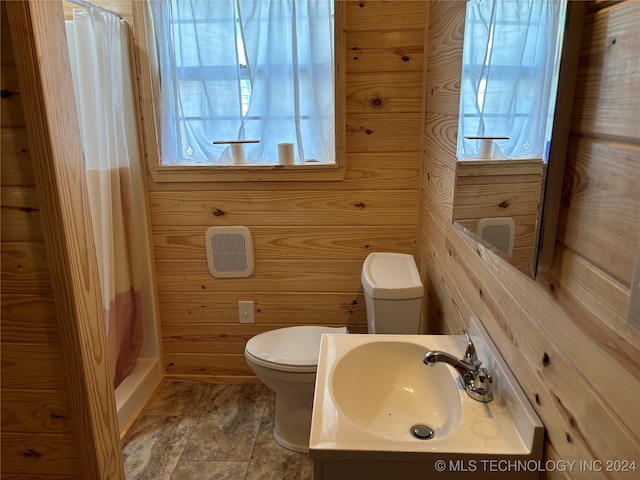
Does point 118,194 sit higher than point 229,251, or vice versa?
point 118,194

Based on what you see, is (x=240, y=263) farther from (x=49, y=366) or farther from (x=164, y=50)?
(x=49, y=366)

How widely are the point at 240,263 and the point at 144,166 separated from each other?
70 cm

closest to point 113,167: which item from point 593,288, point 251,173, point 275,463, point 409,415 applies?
point 251,173

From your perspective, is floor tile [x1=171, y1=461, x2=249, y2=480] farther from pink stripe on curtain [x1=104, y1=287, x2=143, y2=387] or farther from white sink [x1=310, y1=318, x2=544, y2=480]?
white sink [x1=310, y1=318, x2=544, y2=480]

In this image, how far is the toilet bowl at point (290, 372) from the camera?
6.33 feet

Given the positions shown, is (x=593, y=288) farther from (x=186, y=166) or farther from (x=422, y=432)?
(x=186, y=166)

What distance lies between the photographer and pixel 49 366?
1229 mm

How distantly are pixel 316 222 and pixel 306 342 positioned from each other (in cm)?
64

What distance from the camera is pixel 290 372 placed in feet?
6.31

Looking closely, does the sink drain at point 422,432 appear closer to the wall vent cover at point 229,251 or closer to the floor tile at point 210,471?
the floor tile at point 210,471

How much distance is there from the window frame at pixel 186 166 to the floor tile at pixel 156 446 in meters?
1.22

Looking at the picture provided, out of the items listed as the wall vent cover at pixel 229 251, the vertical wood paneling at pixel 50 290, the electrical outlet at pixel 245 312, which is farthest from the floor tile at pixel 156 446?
the wall vent cover at pixel 229 251

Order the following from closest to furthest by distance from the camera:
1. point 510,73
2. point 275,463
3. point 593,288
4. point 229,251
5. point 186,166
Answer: point 593,288, point 510,73, point 275,463, point 186,166, point 229,251

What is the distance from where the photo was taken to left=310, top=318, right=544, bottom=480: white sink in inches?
36.9
